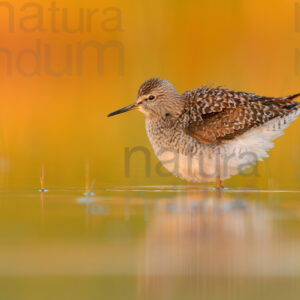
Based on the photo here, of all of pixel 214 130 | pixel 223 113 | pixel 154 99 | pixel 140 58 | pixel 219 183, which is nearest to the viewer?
pixel 219 183

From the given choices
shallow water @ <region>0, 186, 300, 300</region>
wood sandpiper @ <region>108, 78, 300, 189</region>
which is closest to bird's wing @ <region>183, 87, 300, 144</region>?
wood sandpiper @ <region>108, 78, 300, 189</region>

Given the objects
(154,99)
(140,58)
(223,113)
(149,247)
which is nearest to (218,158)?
(223,113)

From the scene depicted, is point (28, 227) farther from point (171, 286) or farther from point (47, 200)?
point (171, 286)

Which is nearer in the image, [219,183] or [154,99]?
[219,183]

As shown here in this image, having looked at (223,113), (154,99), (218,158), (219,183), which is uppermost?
(154,99)

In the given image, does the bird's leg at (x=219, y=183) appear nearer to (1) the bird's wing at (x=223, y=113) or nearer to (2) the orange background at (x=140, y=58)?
(1) the bird's wing at (x=223, y=113)

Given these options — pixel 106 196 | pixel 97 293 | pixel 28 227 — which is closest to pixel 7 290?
pixel 97 293

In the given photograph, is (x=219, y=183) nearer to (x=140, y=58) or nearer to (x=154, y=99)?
(x=154, y=99)
